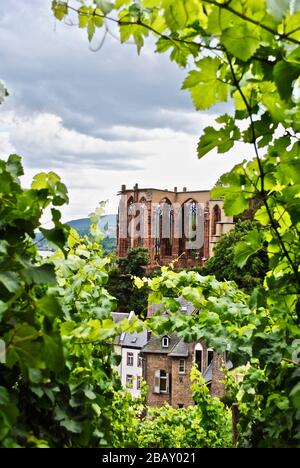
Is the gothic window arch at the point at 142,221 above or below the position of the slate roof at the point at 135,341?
above

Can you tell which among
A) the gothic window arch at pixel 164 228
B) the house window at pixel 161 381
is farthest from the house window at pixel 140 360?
the gothic window arch at pixel 164 228

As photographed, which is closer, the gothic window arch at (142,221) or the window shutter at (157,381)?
the window shutter at (157,381)

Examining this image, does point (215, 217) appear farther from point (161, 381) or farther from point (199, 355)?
point (199, 355)

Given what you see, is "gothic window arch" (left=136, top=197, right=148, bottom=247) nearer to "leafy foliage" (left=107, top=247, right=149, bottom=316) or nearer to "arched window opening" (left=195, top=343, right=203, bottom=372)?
"leafy foliage" (left=107, top=247, right=149, bottom=316)

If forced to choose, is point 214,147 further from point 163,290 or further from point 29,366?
point 163,290

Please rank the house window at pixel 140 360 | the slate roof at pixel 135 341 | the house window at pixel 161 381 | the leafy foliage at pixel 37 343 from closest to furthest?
the leafy foliage at pixel 37 343 → the house window at pixel 161 381 → the house window at pixel 140 360 → the slate roof at pixel 135 341

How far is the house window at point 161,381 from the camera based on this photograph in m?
19.9

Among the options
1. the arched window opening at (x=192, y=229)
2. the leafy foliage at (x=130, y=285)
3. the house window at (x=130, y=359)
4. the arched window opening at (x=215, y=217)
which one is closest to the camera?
the house window at (x=130, y=359)

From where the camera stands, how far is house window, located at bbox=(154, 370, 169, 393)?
19.9 metres

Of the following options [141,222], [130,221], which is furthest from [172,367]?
[130,221]

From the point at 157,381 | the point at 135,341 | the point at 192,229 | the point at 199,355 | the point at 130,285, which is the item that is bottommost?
the point at 157,381

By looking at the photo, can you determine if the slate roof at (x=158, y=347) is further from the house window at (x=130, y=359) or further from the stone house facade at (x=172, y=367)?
the house window at (x=130, y=359)

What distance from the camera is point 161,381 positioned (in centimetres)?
2020
